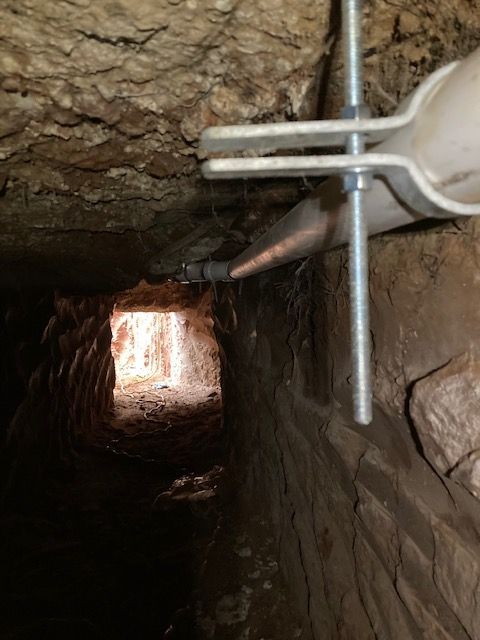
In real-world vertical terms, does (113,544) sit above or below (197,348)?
below

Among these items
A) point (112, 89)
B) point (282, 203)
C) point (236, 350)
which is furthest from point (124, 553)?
point (112, 89)

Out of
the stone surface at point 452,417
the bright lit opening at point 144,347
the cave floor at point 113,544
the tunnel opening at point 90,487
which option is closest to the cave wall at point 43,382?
A: the tunnel opening at point 90,487

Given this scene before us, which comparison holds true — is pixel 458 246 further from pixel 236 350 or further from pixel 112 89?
pixel 236 350

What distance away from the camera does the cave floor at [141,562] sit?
215cm

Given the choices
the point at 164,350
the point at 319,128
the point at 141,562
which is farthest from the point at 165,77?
the point at 164,350

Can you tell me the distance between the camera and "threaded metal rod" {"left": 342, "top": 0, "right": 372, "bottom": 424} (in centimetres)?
51

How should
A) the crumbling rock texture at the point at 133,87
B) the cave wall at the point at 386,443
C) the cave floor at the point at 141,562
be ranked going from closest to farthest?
1. the crumbling rock texture at the point at 133,87
2. the cave wall at the point at 386,443
3. the cave floor at the point at 141,562

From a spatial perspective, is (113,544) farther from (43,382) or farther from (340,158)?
(340,158)

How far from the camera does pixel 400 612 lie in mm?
1114

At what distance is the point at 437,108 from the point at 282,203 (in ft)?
3.43

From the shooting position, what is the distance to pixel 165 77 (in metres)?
0.85

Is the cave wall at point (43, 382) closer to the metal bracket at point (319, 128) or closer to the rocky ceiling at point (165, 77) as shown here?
the rocky ceiling at point (165, 77)

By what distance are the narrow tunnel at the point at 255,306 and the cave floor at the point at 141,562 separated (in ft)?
0.05

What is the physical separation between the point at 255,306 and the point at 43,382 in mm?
1992
